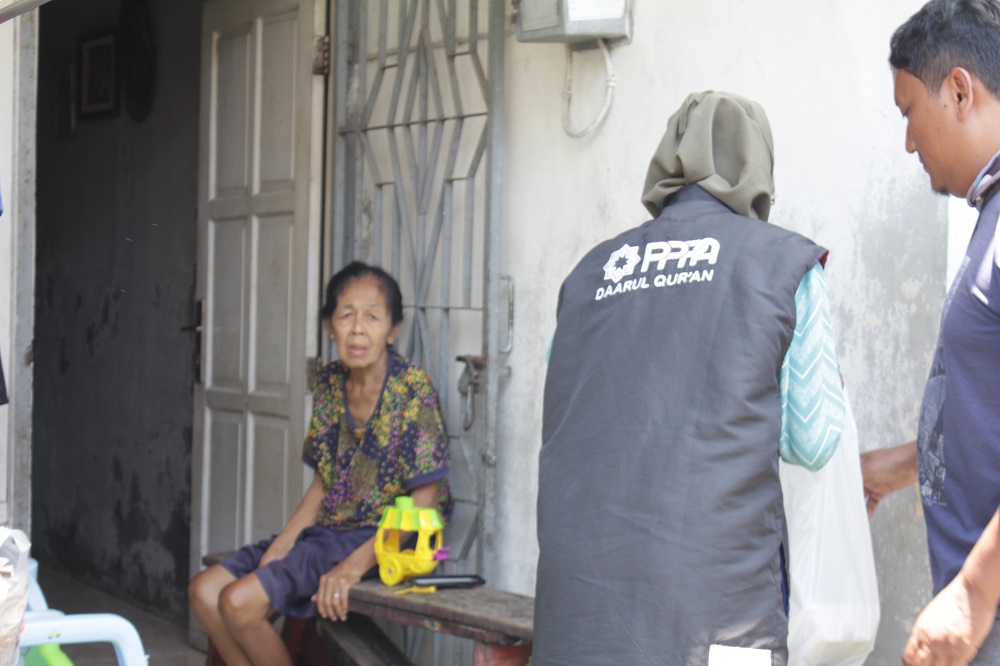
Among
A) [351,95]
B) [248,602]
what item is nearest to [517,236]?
[351,95]

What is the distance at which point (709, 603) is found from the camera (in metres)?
1.96

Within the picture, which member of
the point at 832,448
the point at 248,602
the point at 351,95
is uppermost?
the point at 351,95

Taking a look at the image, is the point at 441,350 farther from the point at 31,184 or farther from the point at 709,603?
the point at 709,603

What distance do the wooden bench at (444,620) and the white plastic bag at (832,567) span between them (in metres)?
0.77

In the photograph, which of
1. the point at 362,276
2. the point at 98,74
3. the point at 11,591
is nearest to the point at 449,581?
the point at 362,276

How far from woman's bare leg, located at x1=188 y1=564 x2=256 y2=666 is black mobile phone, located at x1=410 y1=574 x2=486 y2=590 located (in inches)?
24.6

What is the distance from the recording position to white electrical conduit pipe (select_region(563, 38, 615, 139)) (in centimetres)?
345

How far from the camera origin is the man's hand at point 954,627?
62.0 inches

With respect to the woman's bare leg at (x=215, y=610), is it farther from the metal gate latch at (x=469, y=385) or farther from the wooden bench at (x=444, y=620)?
the metal gate latch at (x=469, y=385)

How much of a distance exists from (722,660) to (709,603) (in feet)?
0.31

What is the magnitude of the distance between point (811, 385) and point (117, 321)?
4820 millimetres

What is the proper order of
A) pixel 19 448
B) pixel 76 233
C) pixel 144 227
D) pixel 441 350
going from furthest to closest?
pixel 76 233, pixel 144 227, pixel 441 350, pixel 19 448

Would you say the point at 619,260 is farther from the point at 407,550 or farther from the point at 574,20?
the point at 407,550

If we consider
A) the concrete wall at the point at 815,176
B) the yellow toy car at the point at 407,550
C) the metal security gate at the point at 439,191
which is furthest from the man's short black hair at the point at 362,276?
the yellow toy car at the point at 407,550
